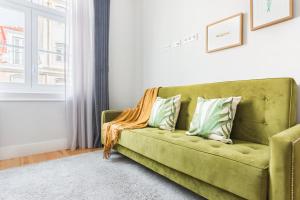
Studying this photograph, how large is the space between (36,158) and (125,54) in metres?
2.06

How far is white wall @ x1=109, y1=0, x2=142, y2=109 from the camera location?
316 centimetres

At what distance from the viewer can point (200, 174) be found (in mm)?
1191

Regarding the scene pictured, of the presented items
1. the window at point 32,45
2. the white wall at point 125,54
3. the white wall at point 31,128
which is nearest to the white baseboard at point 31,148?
the white wall at point 31,128

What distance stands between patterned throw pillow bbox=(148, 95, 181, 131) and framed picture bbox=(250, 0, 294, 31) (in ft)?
3.43

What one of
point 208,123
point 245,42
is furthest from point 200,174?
point 245,42

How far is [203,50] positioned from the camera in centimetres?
228

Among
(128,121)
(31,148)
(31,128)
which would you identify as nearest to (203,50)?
(128,121)

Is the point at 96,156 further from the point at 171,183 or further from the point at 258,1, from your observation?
the point at 258,1

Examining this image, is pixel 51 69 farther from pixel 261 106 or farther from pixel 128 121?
pixel 261 106

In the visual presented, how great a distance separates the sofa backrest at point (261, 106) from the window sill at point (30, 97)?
2.07 m

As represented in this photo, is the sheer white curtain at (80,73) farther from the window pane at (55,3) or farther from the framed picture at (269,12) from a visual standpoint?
the framed picture at (269,12)

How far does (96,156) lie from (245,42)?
212cm

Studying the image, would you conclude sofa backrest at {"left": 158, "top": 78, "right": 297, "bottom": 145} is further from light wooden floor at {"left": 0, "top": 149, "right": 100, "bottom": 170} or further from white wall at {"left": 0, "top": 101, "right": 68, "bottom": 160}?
white wall at {"left": 0, "top": 101, "right": 68, "bottom": 160}

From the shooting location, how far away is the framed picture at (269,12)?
155 centimetres
